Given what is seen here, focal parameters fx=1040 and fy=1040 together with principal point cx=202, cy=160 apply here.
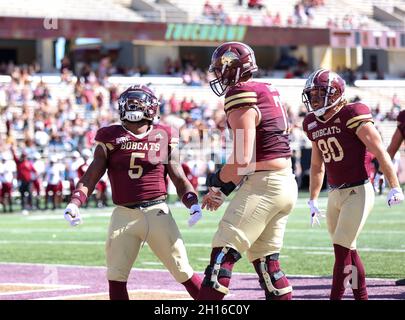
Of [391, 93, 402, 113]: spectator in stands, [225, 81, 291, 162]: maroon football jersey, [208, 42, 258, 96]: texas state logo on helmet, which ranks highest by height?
[208, 42, 258, 96]: texas state logo on helmet

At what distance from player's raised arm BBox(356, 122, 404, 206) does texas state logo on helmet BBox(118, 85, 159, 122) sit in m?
1.46

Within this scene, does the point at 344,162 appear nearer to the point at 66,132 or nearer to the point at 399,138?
the point at 399,138

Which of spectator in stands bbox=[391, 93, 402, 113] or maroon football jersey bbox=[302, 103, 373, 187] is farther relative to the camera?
spectator in stands bbox=[391, 93, 402, 113]

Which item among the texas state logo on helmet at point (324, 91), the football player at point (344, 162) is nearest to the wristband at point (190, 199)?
the football player at point (344, 162)

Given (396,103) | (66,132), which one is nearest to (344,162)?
(66,132)

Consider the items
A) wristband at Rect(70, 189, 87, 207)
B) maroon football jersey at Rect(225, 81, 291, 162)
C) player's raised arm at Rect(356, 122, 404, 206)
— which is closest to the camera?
maroon football jersey at Rect(225, 81, 291, 162)

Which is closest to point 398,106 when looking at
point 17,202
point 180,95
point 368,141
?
point 180,95

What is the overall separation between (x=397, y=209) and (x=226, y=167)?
42.7ft

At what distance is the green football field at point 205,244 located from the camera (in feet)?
36.9

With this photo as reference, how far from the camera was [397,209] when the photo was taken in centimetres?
1894

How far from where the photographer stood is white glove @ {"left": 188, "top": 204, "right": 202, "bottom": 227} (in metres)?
6.82

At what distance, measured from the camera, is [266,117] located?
6.46 m

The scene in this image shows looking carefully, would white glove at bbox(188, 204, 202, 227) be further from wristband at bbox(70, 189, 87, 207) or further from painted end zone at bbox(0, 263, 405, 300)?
painted end zone at bbox(0, 263, 405, 300)

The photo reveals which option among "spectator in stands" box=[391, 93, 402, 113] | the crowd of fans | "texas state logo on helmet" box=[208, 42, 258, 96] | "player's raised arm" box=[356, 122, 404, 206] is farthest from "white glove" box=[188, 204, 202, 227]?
"spectator in stands" box=[391, 93, 402, 113]
